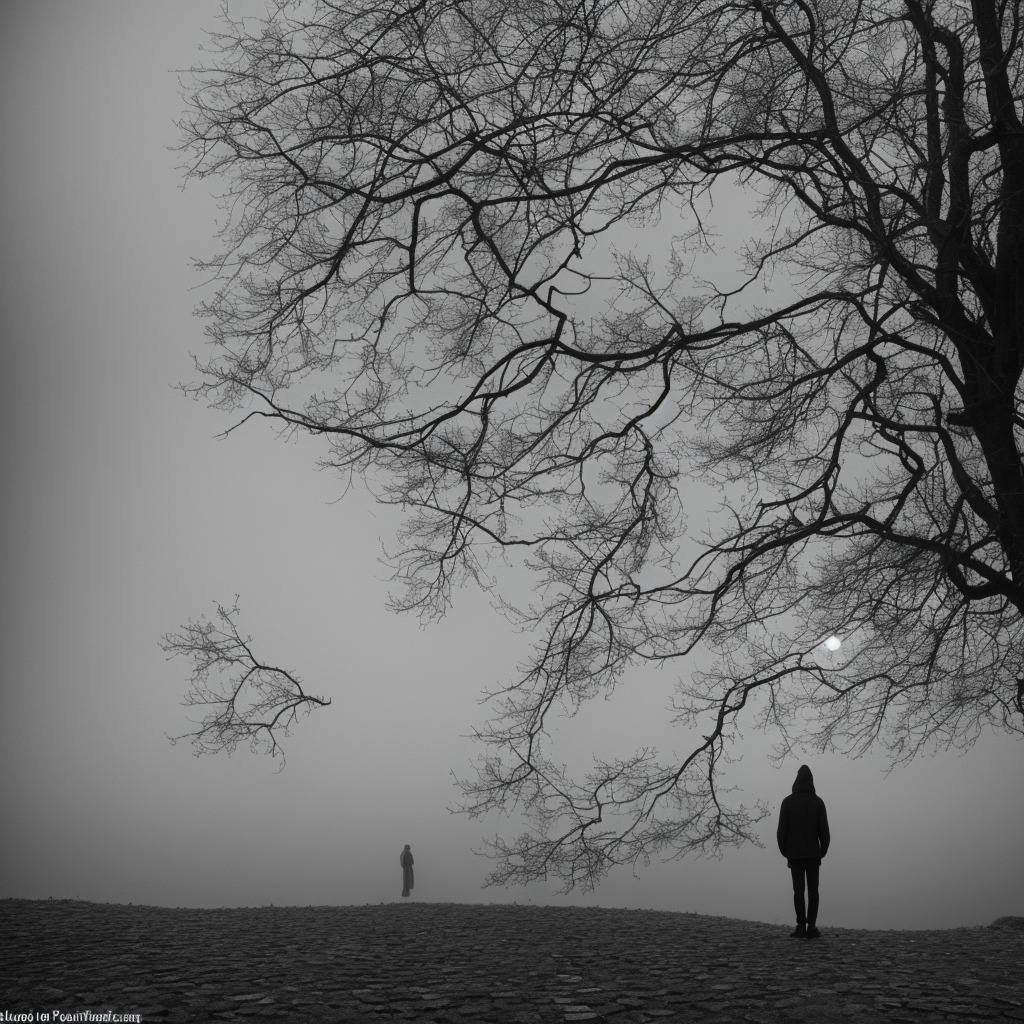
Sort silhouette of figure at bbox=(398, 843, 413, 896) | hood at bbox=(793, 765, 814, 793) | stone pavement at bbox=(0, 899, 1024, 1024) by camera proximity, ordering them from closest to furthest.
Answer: stone pavement at bbox=(0, 899, 1024, 1024), hood at bbox=(793, 765, 814, 793), silhouette of figure at bbox=(398, 843, 413, 896)

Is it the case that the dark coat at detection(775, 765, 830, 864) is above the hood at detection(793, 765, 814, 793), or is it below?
below

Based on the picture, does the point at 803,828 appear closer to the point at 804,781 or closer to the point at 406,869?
the point at 804,781

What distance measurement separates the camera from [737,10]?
27.2 feet

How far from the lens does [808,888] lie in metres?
9.43

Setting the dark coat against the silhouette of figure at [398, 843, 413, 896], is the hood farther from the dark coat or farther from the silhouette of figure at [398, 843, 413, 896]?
the silhouette of figure at [398, 843, 413, 896]

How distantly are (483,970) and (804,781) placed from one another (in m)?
4.39

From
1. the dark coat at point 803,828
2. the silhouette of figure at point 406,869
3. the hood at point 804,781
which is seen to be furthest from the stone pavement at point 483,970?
the silhouette of figure at point 406,869

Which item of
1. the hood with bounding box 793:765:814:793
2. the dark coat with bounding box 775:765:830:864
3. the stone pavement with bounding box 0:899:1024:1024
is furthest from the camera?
the hood with bounding box 793:765:814:793

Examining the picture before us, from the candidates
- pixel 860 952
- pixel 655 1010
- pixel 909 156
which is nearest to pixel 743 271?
pixel 909 156

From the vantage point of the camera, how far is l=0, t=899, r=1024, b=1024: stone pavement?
537 cm

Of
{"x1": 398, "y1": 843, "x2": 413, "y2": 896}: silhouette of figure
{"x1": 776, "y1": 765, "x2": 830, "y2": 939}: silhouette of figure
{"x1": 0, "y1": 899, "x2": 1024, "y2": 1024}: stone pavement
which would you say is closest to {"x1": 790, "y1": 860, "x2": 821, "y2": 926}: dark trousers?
{"x1": 776, "y1": 765, "x2": 830, "y2": 939}: silhouette of figure

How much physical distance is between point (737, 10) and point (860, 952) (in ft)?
27.6

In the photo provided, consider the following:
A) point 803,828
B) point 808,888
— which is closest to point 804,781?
point 803,828

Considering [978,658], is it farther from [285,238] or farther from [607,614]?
[285,238]
